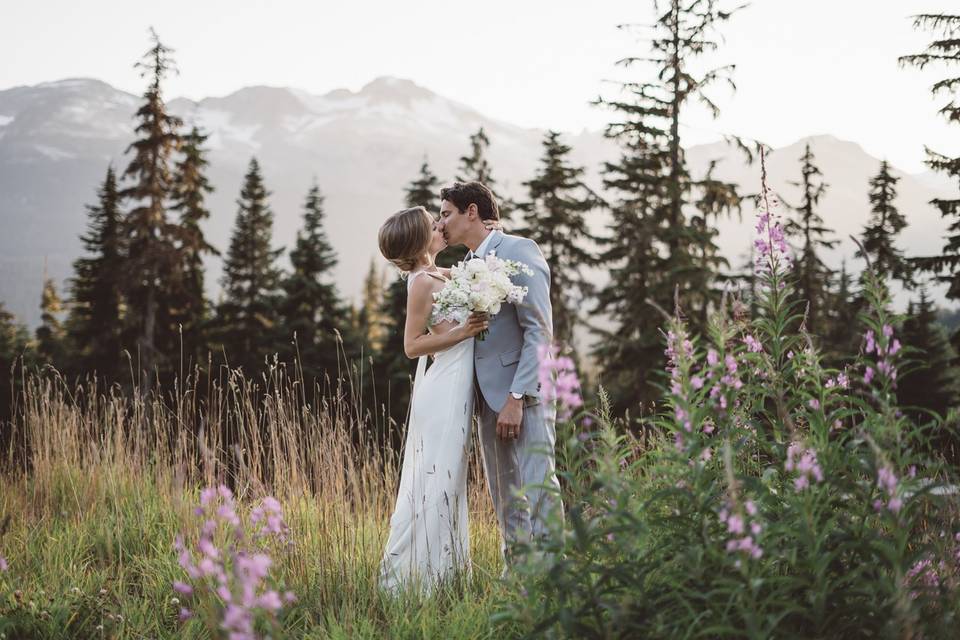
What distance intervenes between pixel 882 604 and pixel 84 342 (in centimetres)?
3909

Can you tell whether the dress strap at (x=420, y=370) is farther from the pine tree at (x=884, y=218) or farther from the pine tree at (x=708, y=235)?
the pine tree at (x=884, y=218)

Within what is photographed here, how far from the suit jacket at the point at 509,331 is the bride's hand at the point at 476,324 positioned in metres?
0.16

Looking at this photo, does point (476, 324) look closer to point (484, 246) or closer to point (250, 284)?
point (484, 246)

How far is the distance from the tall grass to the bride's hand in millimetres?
924

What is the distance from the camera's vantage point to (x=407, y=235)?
13.6ft

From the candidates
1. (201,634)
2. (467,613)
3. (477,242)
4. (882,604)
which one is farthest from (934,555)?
(201,634)

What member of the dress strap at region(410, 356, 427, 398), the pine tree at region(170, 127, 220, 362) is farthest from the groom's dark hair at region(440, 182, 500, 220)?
the pine tree at region(170, 127, 220, 362)

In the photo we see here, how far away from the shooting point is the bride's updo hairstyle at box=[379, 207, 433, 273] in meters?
4.13

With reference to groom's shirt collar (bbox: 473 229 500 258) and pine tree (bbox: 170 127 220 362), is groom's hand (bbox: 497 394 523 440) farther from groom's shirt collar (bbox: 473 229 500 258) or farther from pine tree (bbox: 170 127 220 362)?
pine tree (bbox: 170 127 220 362)

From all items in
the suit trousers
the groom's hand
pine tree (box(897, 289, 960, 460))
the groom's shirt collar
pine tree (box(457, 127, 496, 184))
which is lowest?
pine tree (box(897, 289, 960, 460))

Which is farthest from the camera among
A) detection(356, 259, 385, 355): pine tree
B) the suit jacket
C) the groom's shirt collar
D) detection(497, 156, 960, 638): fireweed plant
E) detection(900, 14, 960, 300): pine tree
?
detection(356, 259, 385, 355): pine tree

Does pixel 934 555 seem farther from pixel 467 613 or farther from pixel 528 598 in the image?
pixel 467 613

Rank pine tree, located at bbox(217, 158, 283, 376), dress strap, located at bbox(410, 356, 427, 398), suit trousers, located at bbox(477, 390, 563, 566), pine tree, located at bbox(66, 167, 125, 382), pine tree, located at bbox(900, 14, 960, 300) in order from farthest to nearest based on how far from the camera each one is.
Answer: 1. pine tree, located at bbox(217, 158, 283, 376)
2. pine tree, located at bbox(66, 167, 125, 382)
3. pine tree, located at bbox(900, 14, 960, 300)
4. dress strap, located at bbox(410, 356, 427, 398)
5. suit trousers, located at bbox(477, 390, 563, 566)

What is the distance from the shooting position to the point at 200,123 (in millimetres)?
35125
